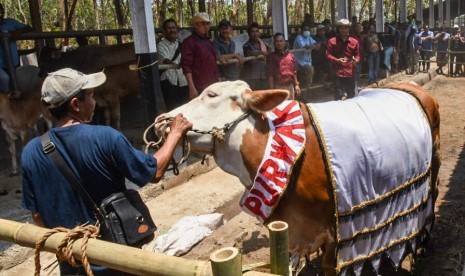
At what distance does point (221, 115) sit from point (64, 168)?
3.43 feet

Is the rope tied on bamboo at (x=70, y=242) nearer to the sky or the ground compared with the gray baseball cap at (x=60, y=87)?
nearer to the ground

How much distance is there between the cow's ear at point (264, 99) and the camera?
2514 millimetres

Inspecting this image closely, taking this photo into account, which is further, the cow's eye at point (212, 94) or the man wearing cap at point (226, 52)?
the man wearing cap at point (226, 52)

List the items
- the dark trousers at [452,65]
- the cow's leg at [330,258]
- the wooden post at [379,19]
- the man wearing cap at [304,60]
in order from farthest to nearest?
the dark trousers at [452,65], the wooden post at [379,19], the man wearing cap at [304,60], the cow's leg at [330,258]

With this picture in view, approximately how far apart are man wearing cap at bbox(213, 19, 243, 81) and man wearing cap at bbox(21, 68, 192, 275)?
4869mm

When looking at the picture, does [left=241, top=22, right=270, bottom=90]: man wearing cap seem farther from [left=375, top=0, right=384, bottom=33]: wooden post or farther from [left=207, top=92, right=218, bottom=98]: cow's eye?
[left=375, top=0, right=384, bottom=33]: wooden post

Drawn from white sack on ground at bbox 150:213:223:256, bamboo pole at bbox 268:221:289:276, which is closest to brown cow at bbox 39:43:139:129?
white sack on ground at bbox 150:213:223:256

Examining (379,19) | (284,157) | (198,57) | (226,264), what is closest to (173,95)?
(198,57)

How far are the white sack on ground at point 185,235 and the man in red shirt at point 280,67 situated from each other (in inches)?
134

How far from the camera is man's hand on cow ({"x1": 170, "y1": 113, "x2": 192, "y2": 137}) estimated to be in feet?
7.94

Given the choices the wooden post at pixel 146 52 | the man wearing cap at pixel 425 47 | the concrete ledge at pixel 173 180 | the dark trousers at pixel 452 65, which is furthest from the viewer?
the man wearing cap at pixel 425 47

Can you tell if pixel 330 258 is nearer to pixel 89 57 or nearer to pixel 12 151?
pixel 12 151

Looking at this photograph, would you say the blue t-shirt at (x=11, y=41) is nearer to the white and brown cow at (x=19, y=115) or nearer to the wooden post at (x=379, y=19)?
the white and brown cow at (x=19, y=115)

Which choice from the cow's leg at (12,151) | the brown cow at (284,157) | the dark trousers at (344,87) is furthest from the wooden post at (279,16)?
the brown cow at (284,157)
